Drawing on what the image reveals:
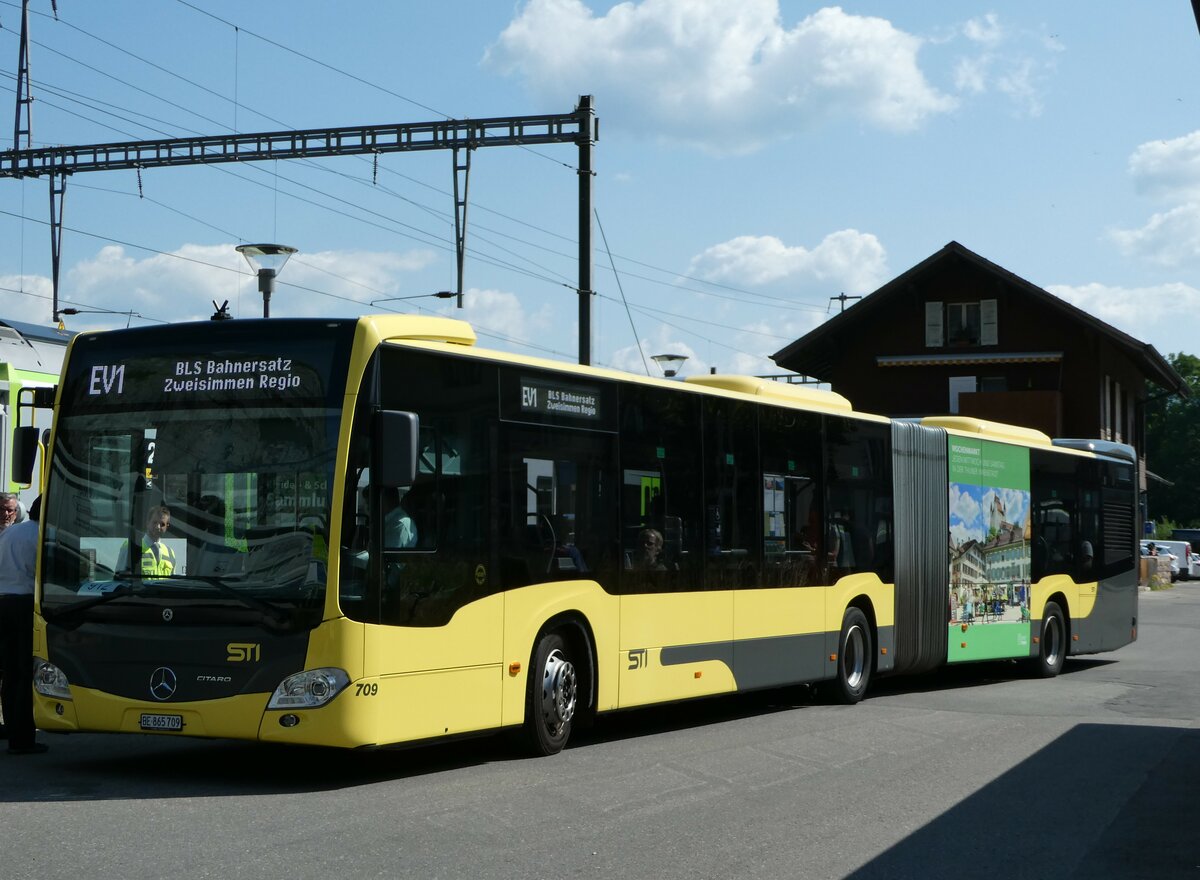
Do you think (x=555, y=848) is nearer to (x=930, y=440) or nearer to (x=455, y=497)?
(x=455, y=497)

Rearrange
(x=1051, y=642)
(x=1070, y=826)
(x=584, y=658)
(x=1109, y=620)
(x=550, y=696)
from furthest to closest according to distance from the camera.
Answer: (x=1109, y=620)
(x=1051, y=642)
(x=584, y=658)
(x=550, y=696)
(x=1070, y=826)

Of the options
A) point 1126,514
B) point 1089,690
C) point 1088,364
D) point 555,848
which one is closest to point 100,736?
point 555,848

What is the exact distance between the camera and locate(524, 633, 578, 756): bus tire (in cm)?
1139

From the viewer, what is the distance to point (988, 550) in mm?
19812

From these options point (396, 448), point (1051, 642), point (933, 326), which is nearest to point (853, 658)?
point (1051, 642)

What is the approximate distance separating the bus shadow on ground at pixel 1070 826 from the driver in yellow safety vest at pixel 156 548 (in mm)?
4667

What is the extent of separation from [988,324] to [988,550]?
3559 cm

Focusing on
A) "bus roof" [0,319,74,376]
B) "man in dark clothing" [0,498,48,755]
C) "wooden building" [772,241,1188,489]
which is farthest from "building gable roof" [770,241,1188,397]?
"man in dark clothing" [0,498,48,755]

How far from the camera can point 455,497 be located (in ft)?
35.0

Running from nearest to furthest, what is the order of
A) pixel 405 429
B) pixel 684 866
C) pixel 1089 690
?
pixel 684 866 → pixel 405 429 → pixel 1089 690

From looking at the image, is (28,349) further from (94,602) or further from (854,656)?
(854,656)

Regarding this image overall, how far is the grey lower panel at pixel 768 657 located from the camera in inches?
535

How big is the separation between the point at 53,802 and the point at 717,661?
6365 mm

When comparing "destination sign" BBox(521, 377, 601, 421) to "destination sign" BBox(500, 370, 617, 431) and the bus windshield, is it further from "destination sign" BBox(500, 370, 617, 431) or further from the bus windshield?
the bus windshield
